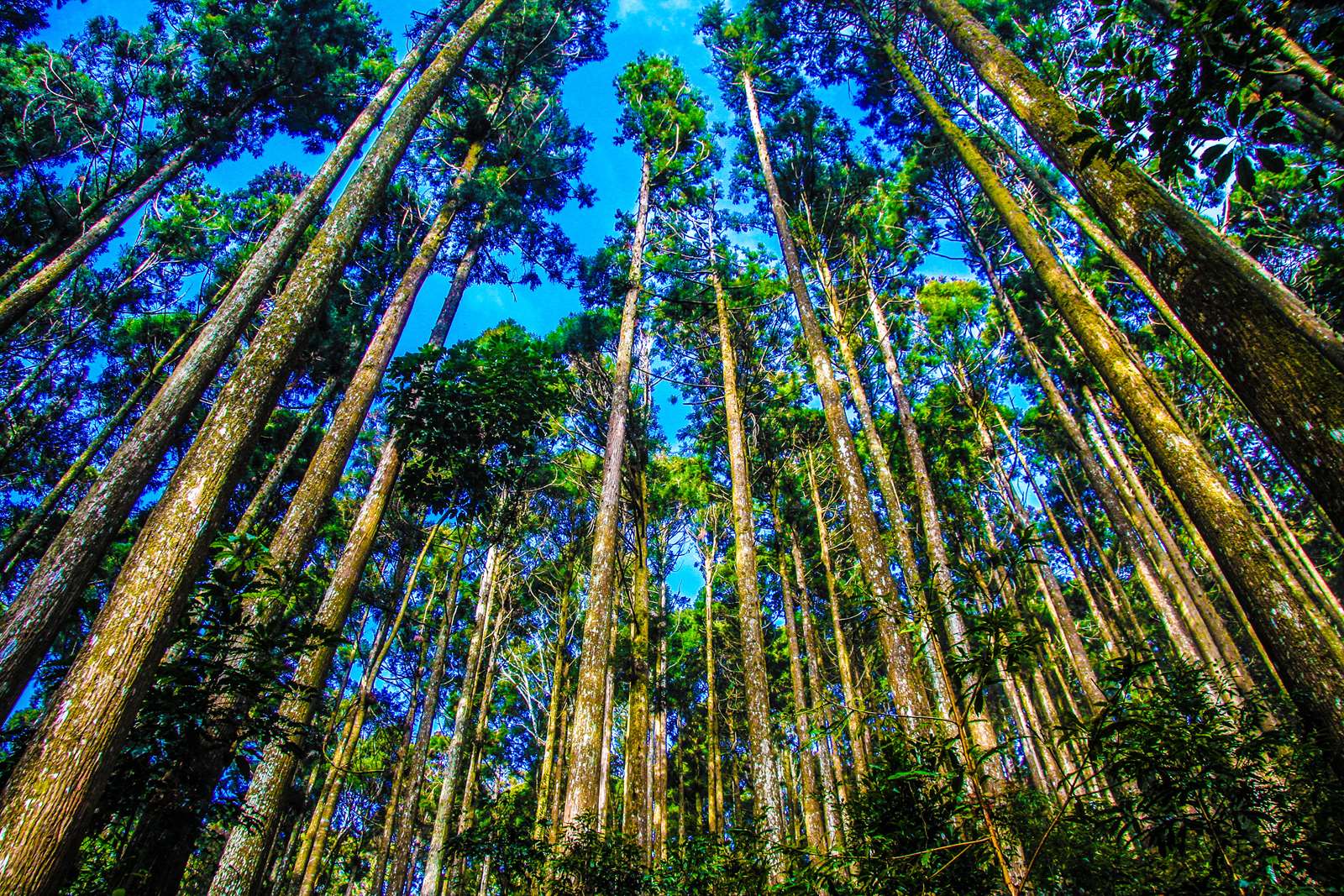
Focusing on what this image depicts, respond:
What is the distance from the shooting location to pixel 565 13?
1182 centimetres

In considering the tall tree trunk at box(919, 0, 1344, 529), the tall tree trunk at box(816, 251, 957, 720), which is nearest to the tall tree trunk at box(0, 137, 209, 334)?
the tall tree trunk at box(816, 251, 957, 720)

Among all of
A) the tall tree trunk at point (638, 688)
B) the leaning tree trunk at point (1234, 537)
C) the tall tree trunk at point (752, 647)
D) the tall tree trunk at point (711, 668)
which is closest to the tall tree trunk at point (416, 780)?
the tall tree trunk at point (638, 688)

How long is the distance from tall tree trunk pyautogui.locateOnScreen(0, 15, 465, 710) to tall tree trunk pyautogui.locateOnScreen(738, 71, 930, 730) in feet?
19.6

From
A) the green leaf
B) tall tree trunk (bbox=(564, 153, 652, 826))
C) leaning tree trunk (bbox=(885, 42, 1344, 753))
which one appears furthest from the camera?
tall tree trunk (bbox=(564, 153, 652, 826))

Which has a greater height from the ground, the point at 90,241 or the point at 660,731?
the point at 90,241

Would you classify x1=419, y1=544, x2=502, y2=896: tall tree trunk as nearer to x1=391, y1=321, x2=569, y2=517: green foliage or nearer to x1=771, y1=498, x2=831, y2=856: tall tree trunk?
x1=391, y1=321, x2=569, y2=517: green foliage

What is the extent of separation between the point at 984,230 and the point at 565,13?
11.4 metres

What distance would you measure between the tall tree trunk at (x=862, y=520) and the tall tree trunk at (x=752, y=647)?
1.76 meters

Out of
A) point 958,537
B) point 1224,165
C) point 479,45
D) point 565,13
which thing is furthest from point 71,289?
point 958,537

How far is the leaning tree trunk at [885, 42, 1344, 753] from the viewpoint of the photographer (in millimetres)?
2672

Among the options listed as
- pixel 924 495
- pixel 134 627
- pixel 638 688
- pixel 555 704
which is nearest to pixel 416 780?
pixel 555 704

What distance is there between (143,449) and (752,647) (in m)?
8.72

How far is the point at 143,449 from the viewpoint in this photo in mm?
6992

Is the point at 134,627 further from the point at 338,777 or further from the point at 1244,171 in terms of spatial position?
the point at 338,777
